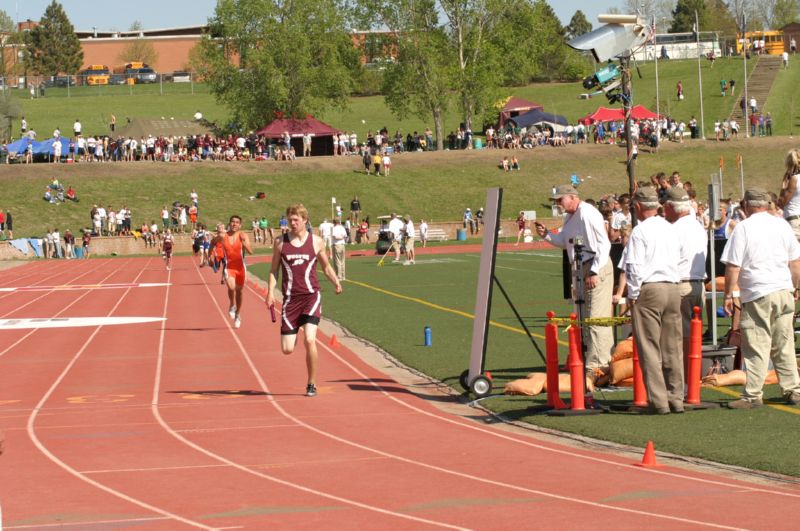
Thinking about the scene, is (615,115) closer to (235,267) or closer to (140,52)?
(235,267)

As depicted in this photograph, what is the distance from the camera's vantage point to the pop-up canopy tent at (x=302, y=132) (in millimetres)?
75938

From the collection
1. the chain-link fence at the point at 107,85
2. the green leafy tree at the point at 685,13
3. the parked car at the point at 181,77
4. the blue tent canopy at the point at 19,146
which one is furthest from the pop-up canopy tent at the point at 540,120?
the green leafy tree at the point at 685,13

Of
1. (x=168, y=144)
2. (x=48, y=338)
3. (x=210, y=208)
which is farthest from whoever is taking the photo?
(x=168, y=144)

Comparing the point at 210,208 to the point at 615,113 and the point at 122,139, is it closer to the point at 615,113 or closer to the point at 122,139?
the point at 122,139

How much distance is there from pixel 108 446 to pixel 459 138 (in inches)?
2753

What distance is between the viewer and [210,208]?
6494 cm

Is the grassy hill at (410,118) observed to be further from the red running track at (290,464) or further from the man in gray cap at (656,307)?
the man in gray cap at (656,307)

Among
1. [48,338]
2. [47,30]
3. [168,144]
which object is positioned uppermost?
[47,30]

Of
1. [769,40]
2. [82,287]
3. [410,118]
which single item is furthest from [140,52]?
[82,287]

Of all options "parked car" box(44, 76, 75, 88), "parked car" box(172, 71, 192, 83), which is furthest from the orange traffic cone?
"parked car" box(172, 71, 192, 83)

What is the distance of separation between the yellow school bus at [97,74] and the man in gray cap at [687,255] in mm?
113595

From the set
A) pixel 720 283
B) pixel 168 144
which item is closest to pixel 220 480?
pixel 720 283

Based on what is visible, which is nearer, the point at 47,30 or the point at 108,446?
the point at 108,446

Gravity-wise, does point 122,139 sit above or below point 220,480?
above
